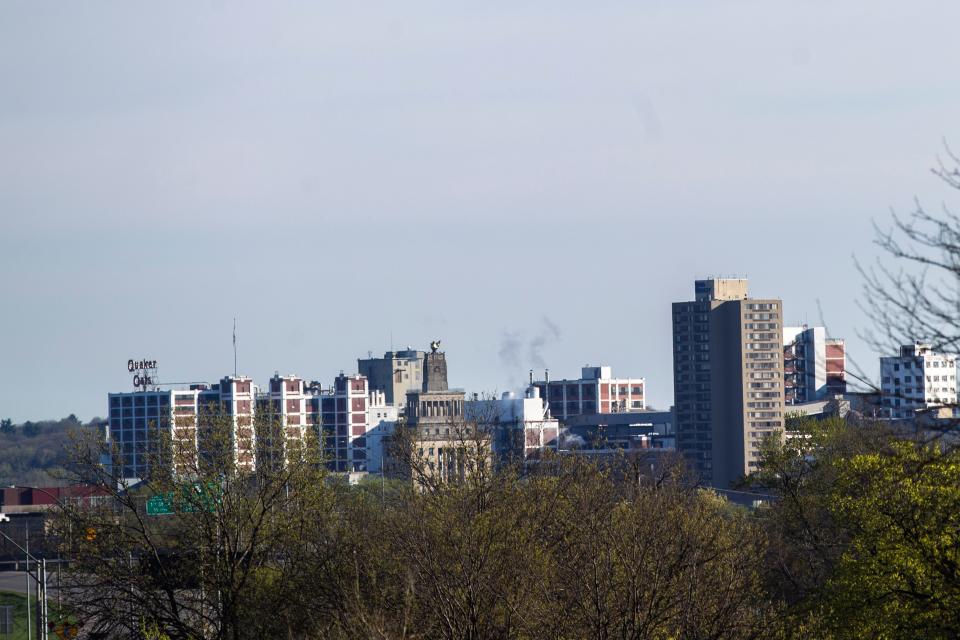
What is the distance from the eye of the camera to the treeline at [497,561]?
25.8 metres

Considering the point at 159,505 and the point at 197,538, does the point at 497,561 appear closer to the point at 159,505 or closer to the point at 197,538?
the point at 197,538

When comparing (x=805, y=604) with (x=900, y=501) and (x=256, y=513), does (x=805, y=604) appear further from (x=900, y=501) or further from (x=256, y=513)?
(x=256, y=513)

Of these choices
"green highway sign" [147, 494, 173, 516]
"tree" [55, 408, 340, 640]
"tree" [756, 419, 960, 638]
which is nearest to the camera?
"tree" [756, 419, 960, 638]

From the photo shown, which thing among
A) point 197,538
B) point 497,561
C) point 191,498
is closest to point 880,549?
point 497,561

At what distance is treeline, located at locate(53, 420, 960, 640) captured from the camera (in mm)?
25828

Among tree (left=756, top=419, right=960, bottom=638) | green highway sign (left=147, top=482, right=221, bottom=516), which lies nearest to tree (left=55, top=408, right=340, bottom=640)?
green highway sign (left=147, top=482, right=221, bottom=516)

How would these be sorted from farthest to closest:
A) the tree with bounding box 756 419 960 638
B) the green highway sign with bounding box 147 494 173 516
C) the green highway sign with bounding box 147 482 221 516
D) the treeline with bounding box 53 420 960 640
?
1. the green highway sign with bounding box 147 494 173 516
2. the green highway sign with bounding box 147 482 221 516
3. the treeline with bounding box 53 420 960 640
4. the tree with bounding box 756 419 960 638

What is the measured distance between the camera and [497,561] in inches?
1124

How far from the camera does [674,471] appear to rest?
44156 millimetres

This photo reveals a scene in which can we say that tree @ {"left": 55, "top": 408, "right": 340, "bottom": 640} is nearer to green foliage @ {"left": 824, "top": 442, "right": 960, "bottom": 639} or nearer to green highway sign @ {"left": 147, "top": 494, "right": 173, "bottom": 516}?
green highway sign @ {"left": 147, "top": 494, "right": 173, "bottom": 516}

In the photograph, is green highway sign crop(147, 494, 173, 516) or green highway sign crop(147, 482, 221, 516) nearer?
green highway sign crop(147, 482, 221, 516)

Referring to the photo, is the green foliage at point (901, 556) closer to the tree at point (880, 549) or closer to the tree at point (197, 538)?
the tree at point (880, 549)

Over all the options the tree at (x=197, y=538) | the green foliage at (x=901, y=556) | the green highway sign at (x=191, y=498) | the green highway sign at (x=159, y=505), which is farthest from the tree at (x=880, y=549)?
the green highway sign at (x=159, y=505)

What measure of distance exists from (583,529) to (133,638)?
506 inches
